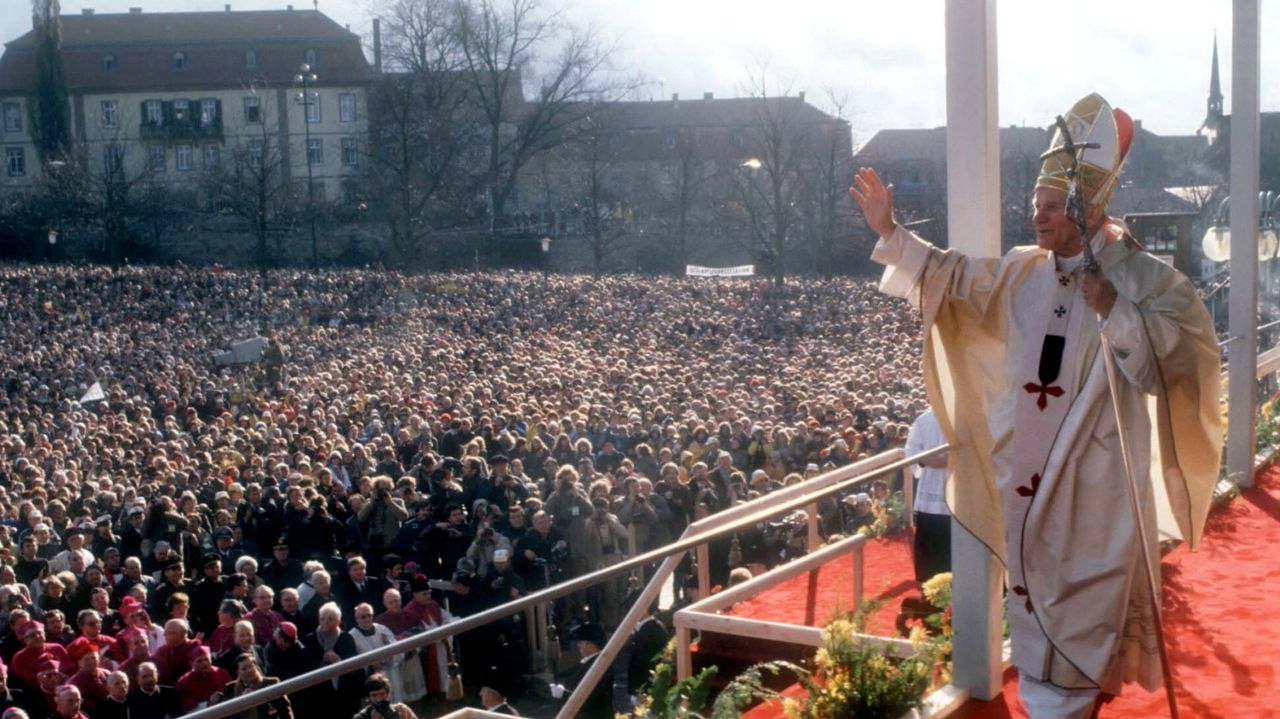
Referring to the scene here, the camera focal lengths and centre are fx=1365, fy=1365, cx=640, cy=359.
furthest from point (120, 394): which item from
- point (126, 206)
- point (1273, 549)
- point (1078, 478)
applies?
point (126, 206)

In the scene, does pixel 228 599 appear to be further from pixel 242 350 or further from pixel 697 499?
pixel 242 350

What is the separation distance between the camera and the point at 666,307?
35844 millimetres

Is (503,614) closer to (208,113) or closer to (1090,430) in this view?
(1090,430)

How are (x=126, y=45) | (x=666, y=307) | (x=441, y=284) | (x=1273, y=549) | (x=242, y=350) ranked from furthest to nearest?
(x=126, y=45) < (x=441, y=284) < (x=666, y=307) < (x=242, y=350) < (x=1273, y=549)

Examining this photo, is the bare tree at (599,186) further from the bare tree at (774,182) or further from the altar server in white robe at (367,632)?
the altar server in white robe at (367,632)

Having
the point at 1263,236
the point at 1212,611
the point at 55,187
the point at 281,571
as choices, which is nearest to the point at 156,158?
the point at 55,187

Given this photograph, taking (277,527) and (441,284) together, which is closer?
(277,527)

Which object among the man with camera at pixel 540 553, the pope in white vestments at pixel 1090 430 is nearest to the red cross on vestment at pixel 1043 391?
the pope in white vestments at pixel 1090 430

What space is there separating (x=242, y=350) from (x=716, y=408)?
13604mm

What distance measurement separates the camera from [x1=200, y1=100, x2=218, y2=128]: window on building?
217 feet

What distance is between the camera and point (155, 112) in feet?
219

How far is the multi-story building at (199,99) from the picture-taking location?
6500cm

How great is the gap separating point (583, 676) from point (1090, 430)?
387 cm

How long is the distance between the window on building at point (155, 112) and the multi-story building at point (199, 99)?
5 cm
